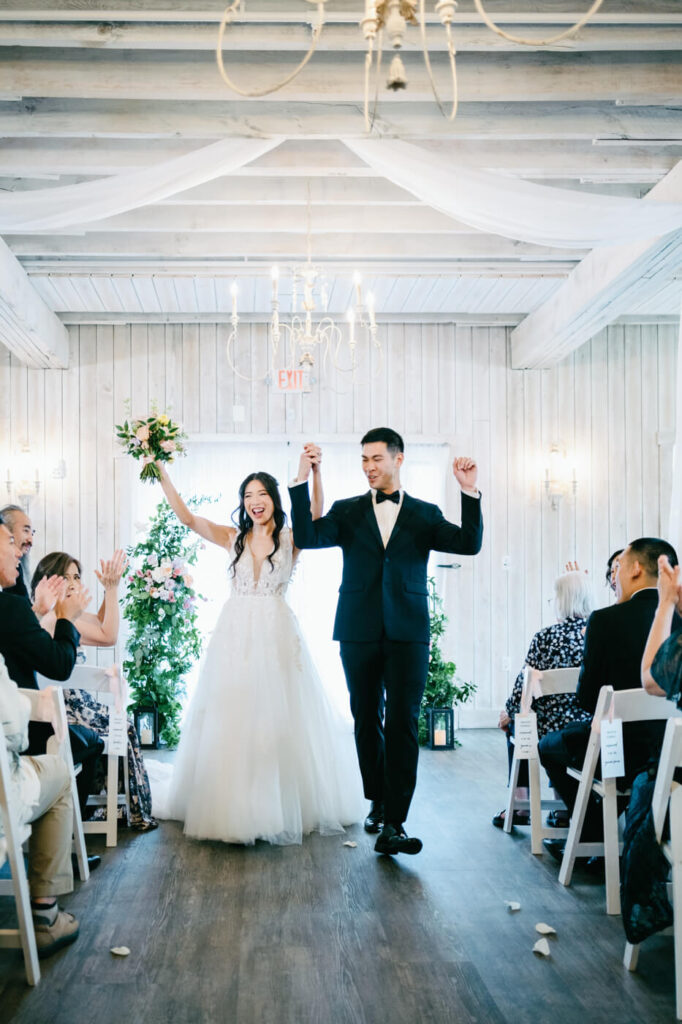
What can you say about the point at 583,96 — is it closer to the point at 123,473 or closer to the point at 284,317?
the point at 284,317

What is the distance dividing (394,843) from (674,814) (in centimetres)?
162

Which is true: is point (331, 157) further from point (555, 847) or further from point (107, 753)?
point (555, 847)

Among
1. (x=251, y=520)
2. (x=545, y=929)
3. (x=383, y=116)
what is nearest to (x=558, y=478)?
(x=251, y=520)

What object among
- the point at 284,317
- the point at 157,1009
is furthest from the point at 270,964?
the point at 284,317

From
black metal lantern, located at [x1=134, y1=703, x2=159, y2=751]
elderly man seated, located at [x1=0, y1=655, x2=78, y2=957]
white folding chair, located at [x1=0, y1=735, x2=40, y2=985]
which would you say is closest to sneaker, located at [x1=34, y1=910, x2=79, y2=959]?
elderly man seated, located at [x1=0, y1=655, x2=78, y2=957]

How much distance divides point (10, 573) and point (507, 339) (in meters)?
5.49

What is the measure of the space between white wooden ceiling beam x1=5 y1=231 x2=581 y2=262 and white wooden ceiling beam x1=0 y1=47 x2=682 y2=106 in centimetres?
214

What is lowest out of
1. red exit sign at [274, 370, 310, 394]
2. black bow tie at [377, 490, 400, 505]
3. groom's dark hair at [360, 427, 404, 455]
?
black bow tie at [377, 490, 400, 505]

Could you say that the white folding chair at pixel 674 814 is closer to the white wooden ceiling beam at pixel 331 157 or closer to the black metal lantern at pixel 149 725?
the white wooden ceiling beam at pixel 331 157

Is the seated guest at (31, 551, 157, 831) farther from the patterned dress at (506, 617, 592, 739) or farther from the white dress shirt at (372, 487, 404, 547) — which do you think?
the patterned dress at (506, 617, 592, 739)

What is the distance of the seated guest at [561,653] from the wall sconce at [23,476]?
4.57 metres

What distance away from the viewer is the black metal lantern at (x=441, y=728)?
271 inches

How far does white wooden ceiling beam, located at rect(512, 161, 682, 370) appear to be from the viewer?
486cm

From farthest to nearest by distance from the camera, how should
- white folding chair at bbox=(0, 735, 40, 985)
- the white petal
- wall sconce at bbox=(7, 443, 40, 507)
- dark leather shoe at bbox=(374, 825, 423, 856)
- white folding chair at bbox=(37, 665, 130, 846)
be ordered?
wall sconce at bbox=(7, 443, 40, 507) → white folding chair at bbox=(37, 665, 130, 846) → dark leather shoe at bbox=(374, 825, 423, 856) → the white petal → white folding chair at bbox=(0, 735, 40, 985)
